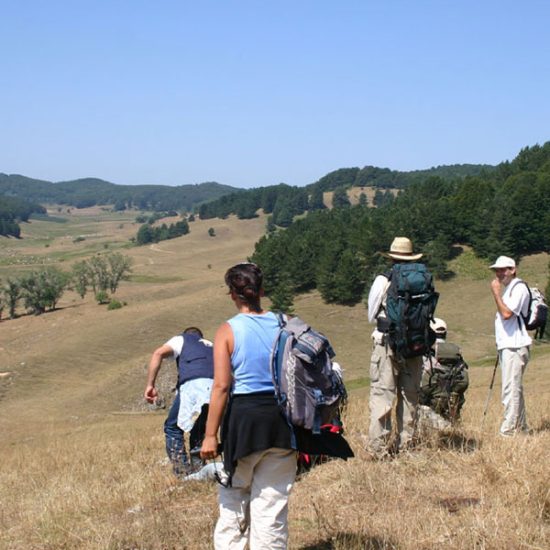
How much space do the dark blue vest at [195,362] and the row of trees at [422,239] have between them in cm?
6094

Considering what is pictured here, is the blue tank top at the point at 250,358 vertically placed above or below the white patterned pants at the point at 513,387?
above

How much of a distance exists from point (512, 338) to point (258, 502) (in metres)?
4.32

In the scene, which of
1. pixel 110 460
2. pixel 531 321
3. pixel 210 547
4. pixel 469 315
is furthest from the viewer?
pixel 469 315

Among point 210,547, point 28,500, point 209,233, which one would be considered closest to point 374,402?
point 210,547

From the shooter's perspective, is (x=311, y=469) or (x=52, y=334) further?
(x=52, y=334)

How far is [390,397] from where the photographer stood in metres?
6.66

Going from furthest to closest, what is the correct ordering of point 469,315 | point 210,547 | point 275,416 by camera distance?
point 469,315 → point 210,547 → point 275,416

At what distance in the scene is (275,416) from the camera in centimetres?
402

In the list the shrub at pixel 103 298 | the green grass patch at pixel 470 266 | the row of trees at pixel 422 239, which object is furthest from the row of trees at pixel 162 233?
the green grass patch at pixel 470 266

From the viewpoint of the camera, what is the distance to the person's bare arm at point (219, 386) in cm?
402

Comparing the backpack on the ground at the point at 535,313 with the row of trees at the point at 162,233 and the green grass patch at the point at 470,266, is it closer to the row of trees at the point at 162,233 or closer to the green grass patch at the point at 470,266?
the green grass patch at the point at 470,266

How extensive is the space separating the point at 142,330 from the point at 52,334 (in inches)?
355

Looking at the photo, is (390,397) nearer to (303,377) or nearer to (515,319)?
(515,319)

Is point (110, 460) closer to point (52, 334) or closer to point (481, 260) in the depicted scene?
point (52, 334)
